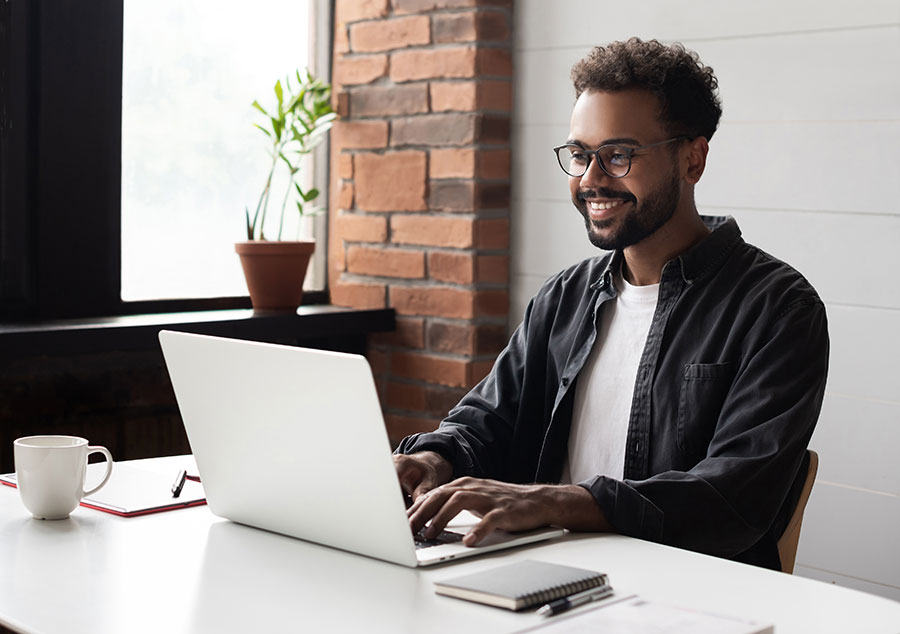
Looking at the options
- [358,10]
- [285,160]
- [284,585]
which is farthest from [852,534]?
[358,10]

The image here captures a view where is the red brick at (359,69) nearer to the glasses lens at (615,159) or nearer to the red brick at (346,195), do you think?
the red brick at (346,195)

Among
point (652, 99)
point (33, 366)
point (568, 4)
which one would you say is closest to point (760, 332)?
point (652, 99)

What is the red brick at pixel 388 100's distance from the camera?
3086mm

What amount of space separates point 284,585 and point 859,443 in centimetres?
155

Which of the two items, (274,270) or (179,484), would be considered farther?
(274,270)

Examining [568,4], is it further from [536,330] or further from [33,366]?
[33,366]

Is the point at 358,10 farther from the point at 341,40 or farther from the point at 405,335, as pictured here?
the point at 405,335

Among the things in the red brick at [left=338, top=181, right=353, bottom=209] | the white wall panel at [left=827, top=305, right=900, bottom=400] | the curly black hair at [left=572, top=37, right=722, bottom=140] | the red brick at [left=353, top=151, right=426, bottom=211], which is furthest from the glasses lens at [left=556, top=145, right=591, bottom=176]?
the red brick at [left=338, top=181, right=353, bottom=209]

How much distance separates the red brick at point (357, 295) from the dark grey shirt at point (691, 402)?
3.53ft

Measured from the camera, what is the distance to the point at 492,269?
303 cm

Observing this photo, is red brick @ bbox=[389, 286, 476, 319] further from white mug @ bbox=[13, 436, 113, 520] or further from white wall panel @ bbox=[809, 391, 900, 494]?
white mug @ bbox=[13, 436, 113, 520]

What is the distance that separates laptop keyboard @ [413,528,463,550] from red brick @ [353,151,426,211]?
5.65 feet

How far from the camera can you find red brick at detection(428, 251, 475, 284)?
2.99 m

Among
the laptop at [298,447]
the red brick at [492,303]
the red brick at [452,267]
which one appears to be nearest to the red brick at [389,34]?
the red brick at [452,267]
